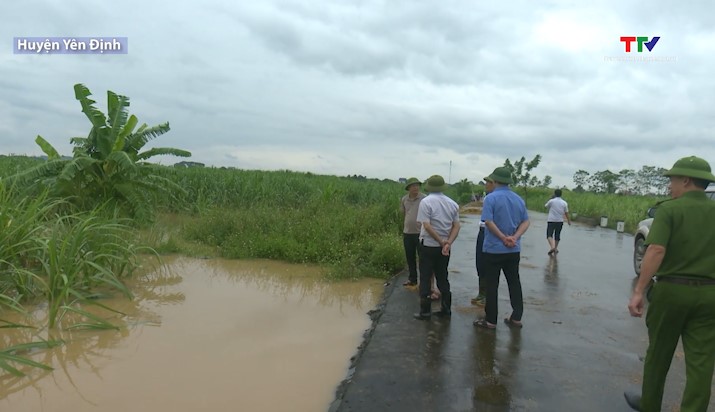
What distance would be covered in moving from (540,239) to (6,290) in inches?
573

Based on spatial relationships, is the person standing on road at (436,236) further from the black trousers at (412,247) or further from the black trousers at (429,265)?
the black trousers at (412,247)

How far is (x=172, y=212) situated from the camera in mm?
15648

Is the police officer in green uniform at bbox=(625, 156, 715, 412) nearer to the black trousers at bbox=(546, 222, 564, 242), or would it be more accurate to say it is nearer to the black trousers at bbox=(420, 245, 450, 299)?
the black trousers at bbox=(420, 245, 450, 299)

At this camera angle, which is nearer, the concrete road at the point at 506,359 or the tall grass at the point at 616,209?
the concrete road at the point at 506,359

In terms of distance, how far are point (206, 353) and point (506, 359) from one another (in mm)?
2928

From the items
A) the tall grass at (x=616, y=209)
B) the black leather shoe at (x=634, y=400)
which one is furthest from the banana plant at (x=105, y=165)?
the tall grass at (x=616, y=209)

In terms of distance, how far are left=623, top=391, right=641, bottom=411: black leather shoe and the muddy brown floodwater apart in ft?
7.52

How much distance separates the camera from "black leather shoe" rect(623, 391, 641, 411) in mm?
3424

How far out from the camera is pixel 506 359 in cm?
436

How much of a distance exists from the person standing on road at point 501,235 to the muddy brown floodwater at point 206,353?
5.22 ft

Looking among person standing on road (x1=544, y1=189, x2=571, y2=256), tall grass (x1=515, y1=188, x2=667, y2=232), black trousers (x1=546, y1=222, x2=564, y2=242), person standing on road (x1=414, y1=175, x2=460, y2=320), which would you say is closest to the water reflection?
person standing on road (x1=414, y1=175, x2=460, y2=320)

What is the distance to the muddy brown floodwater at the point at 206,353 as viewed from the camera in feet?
12.0

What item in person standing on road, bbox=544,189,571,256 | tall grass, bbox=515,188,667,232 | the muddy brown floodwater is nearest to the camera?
the muddy brown floodwater

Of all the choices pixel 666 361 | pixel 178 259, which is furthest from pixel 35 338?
pixel 666 361
